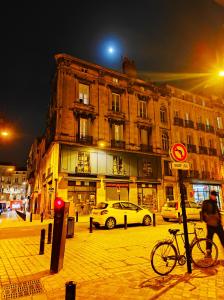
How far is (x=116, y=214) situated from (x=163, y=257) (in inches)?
338

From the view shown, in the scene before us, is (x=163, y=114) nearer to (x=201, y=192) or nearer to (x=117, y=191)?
(x=201, y=192)

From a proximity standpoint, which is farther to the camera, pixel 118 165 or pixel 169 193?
pixel 169 193

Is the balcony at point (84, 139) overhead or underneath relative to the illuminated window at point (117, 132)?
underneath

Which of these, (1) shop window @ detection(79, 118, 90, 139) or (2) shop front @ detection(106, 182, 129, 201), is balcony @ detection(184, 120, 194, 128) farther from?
(1) shop window @ detection(79, 118, 90, 139)

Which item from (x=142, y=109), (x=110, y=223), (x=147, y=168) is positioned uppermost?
(x=142, y=109)

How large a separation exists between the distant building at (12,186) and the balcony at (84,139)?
62.0m

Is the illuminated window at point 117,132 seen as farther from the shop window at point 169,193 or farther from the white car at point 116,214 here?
the white car at point 116,214

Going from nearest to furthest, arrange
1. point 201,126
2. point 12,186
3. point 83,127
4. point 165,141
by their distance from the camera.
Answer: point 83,127 → point 165,141 → point 201,126 → point 12,186

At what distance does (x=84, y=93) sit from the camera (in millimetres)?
27094

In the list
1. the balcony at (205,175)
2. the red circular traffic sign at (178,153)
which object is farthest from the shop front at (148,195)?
the red circular traffic sign at (178,153)

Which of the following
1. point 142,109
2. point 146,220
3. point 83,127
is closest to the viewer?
point 146,220

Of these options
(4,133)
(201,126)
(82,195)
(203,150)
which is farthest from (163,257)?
(201,126)

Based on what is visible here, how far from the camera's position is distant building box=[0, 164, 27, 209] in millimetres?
81444

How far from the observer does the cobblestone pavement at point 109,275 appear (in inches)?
169
